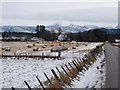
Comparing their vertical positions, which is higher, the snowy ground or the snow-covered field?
the snowy ground

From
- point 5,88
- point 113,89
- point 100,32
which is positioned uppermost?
point 113,89

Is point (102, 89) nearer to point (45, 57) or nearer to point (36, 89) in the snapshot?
point (36, 89)

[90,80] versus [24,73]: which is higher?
[90,80]

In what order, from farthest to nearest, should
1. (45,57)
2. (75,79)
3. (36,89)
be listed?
(45,57) → (75,79) → (36,89)

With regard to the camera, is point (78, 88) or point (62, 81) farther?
point (62, 81)

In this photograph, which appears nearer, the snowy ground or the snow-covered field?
the snowy ground

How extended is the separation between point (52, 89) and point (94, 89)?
188cm

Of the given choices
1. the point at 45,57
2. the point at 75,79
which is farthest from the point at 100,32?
the point at 75,79

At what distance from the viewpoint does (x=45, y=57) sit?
5731cm

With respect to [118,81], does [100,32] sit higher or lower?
lower

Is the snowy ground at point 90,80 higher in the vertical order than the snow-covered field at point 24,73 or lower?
higher

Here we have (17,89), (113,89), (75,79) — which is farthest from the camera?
(75,79)

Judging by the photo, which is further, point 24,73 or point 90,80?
point 24,73

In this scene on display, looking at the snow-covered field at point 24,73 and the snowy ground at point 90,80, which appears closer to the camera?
the snowy ground at point 90,80
